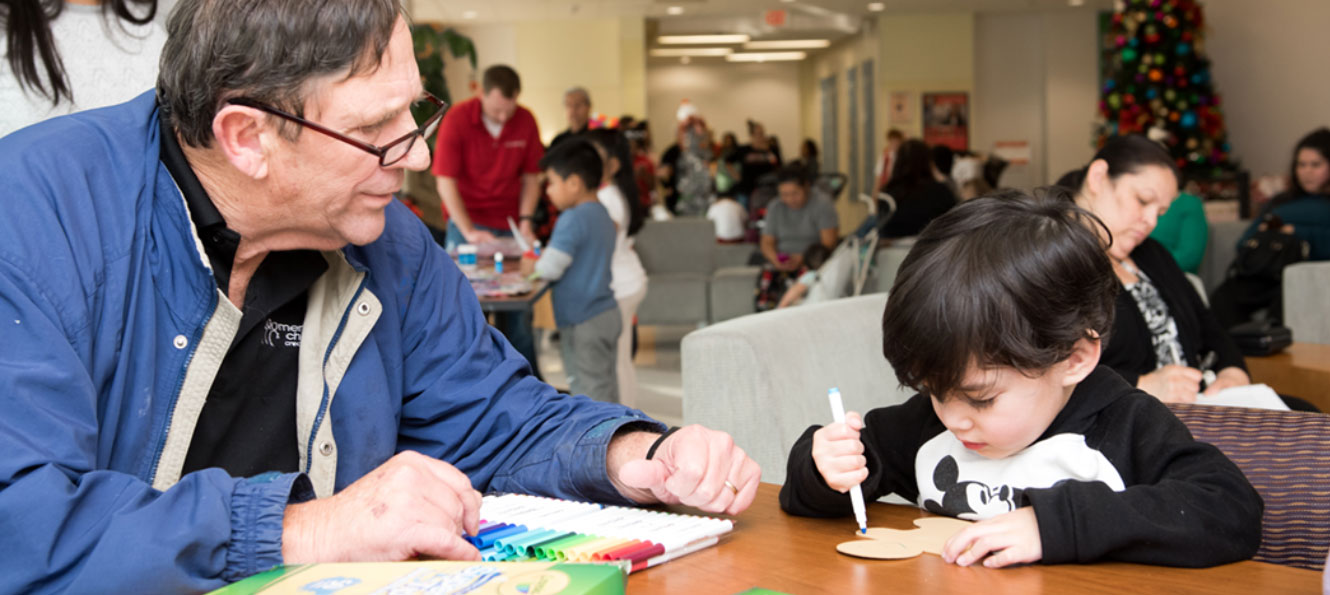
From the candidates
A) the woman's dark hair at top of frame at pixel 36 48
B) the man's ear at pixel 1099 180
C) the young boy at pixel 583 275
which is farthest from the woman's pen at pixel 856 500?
the young boy at pixel 583 275

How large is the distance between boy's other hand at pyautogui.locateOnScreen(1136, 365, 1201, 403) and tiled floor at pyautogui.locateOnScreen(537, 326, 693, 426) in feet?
7.64

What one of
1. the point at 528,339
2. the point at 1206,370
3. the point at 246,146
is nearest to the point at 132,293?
the point at 246,146

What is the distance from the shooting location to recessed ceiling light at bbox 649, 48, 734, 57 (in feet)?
61.9

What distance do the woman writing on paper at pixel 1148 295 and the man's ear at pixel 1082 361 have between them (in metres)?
1.25

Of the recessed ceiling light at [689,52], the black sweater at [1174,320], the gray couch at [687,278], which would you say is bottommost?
the gray couch at [687,278]

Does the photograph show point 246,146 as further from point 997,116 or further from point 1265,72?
point 997,116

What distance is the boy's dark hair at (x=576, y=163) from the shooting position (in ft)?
14.3

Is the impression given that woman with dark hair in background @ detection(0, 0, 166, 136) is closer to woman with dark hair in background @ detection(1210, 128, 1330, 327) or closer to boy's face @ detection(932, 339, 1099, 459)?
boy's face @ detection(932, 339, 1099, 459)

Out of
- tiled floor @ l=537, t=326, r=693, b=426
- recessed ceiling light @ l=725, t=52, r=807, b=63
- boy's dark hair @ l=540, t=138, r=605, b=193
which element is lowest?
tiled floor @ l=537, t=326, r=693, b=426

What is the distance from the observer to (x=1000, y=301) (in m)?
1.06

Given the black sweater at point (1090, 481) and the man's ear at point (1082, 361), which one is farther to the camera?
the man's ear at point (1082, 361)

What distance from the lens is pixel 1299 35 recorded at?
8.34 meters

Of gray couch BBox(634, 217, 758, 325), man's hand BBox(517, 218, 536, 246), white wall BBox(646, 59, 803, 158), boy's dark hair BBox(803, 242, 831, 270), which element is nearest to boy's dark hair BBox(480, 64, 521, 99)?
man's hand BBox(517, 218, 536, 246)

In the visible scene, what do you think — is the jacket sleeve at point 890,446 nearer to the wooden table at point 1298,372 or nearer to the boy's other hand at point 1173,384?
the boy's other hand at point 1173,384
